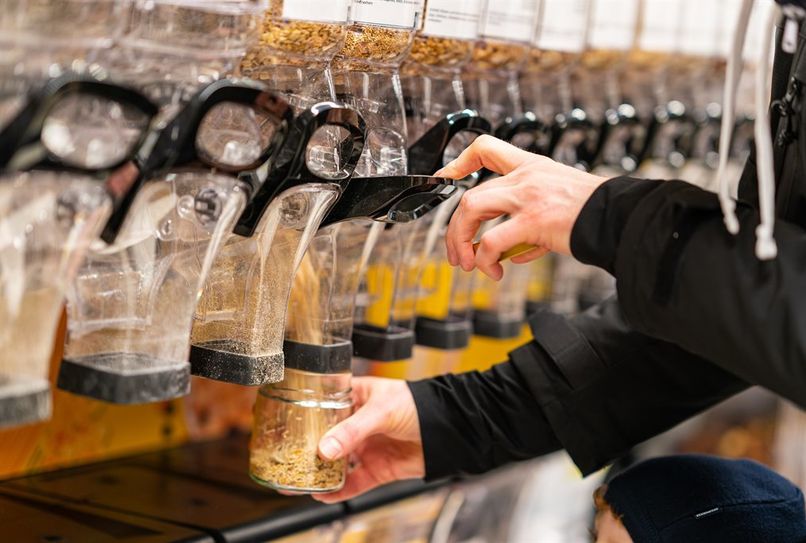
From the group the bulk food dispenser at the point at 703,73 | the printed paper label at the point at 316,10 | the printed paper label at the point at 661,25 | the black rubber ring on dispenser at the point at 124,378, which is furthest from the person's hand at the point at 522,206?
the bulk food dispenser at the point at 703,73

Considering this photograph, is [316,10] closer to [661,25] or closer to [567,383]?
[567,383]

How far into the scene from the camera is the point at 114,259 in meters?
1.08

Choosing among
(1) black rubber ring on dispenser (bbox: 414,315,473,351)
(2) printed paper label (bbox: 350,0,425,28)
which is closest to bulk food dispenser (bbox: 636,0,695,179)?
(1) black rubber ring on dispenser (bbox: 414,315,473,351)

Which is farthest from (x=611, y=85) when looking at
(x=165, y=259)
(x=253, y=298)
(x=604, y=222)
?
(x=165, y=259)

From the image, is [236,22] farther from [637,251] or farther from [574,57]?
[574,57]

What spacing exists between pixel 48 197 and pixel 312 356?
48cm

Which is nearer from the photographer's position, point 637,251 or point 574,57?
point 637,251

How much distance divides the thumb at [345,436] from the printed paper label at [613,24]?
28.2 inches

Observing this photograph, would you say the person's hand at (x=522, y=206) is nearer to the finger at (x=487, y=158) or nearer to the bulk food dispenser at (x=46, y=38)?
the finger at (x=487, y=158)

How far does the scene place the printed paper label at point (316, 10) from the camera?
45.1 inches

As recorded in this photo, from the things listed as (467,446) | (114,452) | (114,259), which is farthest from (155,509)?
(114,259)

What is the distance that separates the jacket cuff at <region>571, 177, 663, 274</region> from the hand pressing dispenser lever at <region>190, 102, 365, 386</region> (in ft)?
0.80

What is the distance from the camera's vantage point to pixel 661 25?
1927mm

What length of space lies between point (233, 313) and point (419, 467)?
23.0 inches
